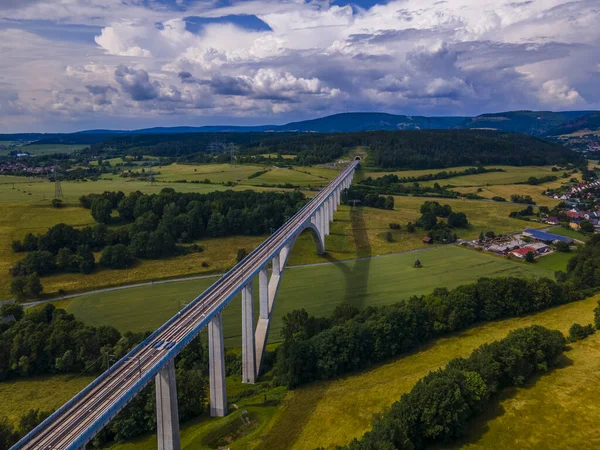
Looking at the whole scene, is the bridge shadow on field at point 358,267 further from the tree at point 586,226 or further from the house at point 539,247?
the tree at point 586,226

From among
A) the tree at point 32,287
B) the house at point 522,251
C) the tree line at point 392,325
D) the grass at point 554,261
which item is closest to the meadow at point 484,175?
the grass at point 554,261

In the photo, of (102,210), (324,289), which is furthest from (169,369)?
(102,210)

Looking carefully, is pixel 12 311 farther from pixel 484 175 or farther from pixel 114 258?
pixel 484 175

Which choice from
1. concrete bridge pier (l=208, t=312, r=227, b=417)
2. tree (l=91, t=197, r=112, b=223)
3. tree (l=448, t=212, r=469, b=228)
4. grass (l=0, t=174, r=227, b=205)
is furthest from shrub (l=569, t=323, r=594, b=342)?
grass (l=0, t=174, r=227, b=205)

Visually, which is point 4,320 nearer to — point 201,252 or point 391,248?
point 201,252

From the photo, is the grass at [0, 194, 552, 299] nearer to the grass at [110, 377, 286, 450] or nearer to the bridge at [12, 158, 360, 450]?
the bridge at [12, 158, 360, 450]
